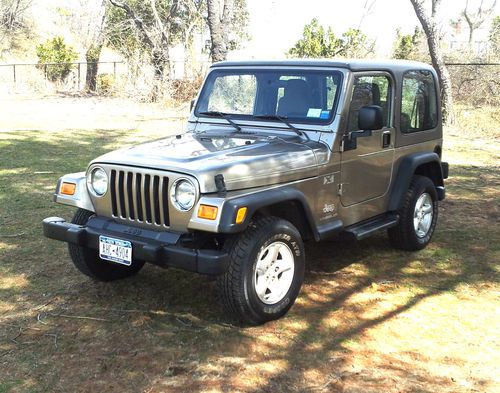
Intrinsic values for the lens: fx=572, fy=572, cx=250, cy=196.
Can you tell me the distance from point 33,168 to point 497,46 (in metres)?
15.4

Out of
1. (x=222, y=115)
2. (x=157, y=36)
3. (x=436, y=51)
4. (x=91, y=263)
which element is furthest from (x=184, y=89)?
(x=91, y=263)

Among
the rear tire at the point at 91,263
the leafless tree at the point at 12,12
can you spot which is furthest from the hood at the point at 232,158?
the leafless tree at the point at 12,12

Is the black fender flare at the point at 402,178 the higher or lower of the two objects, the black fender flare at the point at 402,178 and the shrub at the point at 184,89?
the lower

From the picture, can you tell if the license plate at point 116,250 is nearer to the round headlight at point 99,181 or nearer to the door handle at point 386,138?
the round headlight at point 99,181

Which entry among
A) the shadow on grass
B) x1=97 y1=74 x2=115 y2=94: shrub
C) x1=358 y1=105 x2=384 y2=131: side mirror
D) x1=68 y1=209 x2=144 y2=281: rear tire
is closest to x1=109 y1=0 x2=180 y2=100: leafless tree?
→ x1=97 y1=74 x2=115 y2=94: shrub

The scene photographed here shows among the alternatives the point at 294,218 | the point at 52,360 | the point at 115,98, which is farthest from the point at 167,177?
the point at 115,98

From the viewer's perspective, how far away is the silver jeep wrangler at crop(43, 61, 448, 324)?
Result: 3.69 m

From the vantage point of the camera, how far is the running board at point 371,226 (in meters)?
4.72

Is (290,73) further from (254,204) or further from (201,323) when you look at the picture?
(201,323)

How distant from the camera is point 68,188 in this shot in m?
4.34

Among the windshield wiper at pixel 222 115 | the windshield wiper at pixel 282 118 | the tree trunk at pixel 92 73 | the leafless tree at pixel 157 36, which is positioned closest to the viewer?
the windshield wiper at pixel 282 118

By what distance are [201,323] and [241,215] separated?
3.10 ft

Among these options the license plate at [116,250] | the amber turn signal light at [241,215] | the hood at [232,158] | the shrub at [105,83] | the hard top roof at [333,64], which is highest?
the shrub at [105,83]

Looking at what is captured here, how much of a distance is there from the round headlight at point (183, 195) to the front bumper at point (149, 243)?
0.69 feet
